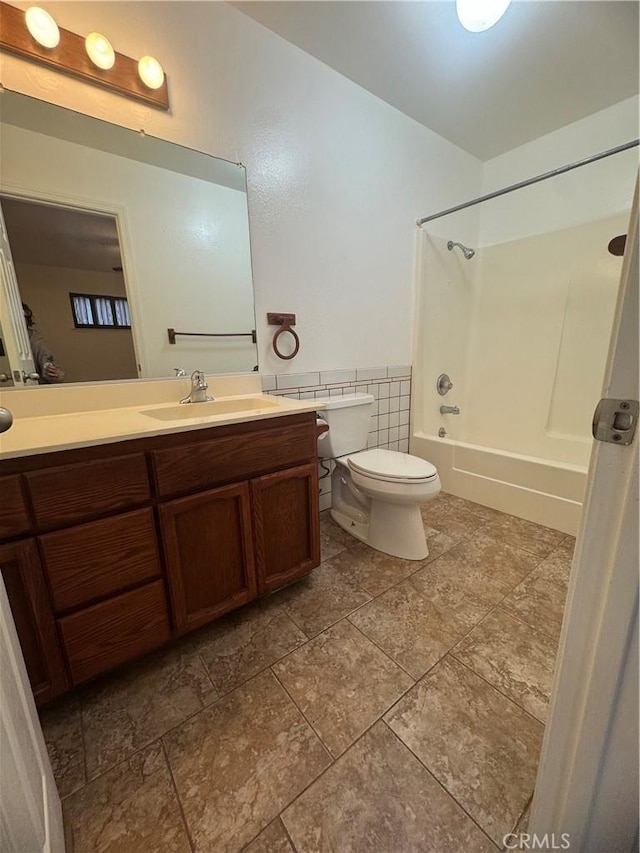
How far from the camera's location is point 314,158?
1684 mm

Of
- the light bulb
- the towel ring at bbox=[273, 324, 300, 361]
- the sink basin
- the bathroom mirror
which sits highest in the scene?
the light bulb

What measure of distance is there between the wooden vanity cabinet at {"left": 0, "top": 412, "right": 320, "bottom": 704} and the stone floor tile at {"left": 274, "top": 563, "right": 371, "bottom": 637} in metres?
0.14

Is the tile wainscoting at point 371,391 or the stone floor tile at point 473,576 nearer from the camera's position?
the stone floor tile at point 473,576

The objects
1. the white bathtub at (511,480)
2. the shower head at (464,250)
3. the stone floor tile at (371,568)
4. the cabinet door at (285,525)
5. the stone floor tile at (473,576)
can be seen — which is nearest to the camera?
the cabinet door at (285,525)

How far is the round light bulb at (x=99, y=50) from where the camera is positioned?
1.11 meters

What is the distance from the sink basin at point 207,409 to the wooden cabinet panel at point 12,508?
0.51 metres

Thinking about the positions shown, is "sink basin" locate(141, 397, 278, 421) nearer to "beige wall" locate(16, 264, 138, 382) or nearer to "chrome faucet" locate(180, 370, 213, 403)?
"chrome faucet" locate(180, 370, 213, 403)

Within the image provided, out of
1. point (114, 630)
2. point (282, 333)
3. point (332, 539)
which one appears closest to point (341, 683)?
point (114, 630)

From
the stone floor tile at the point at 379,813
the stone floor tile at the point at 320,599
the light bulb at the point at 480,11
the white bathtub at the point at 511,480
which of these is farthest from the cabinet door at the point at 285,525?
the light bulb at the point at 480,11

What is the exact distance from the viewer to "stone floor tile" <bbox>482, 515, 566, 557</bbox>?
1.72m

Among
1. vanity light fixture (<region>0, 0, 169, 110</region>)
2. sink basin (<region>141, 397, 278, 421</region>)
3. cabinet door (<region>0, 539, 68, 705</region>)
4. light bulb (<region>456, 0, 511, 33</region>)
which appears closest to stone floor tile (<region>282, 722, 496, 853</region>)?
cabinet door (<region>0, 539, 68, 705</region>)

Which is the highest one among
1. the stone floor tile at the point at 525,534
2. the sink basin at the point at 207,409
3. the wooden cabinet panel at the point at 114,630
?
the sink basin at the point at 207,409

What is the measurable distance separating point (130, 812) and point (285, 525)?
0.80m

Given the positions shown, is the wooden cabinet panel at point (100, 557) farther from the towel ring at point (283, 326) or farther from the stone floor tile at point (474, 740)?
the towel ring at point (283, 326)
